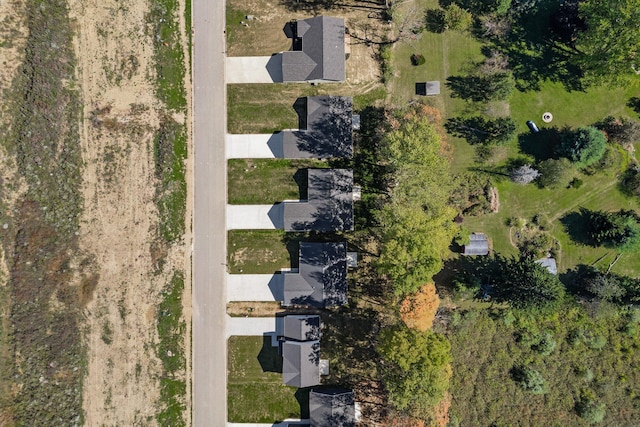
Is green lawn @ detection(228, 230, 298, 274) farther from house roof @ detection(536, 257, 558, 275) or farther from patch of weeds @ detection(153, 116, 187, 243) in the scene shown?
house roof @ detection(536, 257, 558, 275)

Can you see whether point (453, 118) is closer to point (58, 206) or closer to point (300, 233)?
point (300, 233)

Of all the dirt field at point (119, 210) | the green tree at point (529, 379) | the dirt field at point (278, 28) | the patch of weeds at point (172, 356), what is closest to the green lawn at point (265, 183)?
the dirt field at point (119, 210)

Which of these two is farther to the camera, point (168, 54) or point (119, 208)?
point (168, 54)

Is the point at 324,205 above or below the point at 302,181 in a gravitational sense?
below

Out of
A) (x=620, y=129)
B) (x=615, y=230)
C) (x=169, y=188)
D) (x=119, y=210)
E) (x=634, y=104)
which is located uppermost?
(x=634, y=104)

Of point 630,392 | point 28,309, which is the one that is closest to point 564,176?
point 630,392

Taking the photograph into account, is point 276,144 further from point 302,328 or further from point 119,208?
point 302,328

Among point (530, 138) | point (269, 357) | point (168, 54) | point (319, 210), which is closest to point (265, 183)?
point (319, 210)
